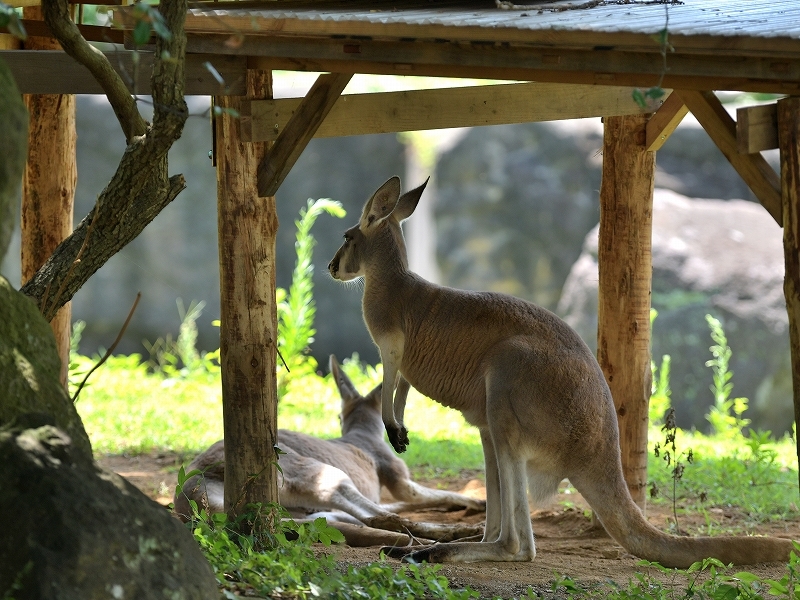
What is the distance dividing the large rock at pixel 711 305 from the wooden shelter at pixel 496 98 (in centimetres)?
543

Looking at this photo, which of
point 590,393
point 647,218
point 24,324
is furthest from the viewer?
point 647,218

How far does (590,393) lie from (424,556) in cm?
122

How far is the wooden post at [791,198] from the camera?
348 centimetres

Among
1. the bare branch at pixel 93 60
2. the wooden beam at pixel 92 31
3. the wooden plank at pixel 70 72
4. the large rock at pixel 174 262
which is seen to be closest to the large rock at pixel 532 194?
the large rock at pixel 174 262

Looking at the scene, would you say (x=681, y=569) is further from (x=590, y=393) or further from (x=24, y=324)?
(x=24, y=324)

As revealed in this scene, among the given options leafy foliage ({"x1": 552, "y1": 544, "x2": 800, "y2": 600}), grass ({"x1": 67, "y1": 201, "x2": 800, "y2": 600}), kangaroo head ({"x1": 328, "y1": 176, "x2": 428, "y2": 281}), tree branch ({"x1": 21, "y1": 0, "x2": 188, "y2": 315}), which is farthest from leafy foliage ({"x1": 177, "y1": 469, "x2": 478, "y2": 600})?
kangaroo head ({"x1": 328, "y1": 176, "x2": 428, "y2": 281})

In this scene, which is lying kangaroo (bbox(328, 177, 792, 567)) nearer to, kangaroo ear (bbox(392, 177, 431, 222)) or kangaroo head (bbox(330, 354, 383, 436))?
kangaroo ear (bbox(392, 177, 431, 222))

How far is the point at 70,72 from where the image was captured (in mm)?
4289

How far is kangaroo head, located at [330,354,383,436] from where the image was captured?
7117 mm

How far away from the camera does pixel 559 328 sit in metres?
5.06

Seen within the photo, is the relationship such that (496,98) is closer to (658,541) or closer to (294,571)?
(658,541)

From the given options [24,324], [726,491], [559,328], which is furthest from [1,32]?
[726,491]

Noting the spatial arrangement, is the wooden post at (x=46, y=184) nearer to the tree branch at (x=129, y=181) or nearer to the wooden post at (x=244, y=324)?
the wooden post at (x=244, y=324)

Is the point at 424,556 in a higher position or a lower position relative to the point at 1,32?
lower
